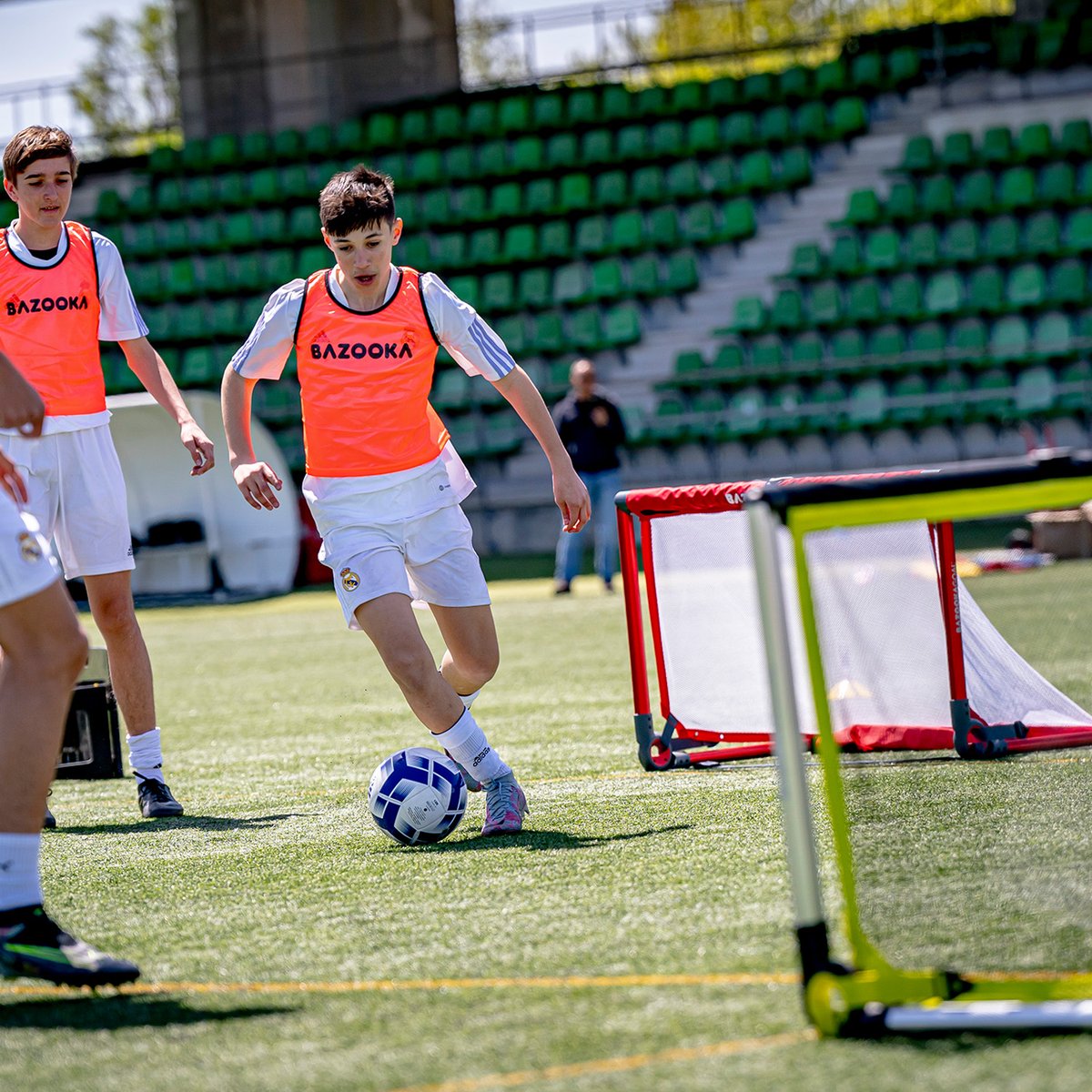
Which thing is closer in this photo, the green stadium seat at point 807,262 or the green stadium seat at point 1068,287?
the green stadium seat at point 1068,287

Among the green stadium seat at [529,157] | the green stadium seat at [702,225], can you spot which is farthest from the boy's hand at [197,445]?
the green stadium seat at [529,157]

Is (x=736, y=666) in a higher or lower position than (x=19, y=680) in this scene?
lower

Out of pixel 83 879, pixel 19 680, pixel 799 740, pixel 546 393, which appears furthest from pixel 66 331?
pixel 546 393

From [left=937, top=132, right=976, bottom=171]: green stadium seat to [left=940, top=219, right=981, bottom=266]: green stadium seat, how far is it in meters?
0.71

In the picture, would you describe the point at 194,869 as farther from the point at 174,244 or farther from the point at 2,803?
the point at 174,244

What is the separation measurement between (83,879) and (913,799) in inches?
87.8

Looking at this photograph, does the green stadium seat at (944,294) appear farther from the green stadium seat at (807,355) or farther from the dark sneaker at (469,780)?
the dark sneaker at (469,780)

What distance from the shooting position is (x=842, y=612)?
323 centimetres

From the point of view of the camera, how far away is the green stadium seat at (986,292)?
17.9 metres

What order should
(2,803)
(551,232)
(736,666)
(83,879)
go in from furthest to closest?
(551,232) → (736,666) → (83,879) → (2,803)

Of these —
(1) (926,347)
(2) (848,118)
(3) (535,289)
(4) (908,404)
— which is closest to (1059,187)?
(1) (926,347)

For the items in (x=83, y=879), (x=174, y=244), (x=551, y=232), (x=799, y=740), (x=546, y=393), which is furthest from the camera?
(x=174, y=244)

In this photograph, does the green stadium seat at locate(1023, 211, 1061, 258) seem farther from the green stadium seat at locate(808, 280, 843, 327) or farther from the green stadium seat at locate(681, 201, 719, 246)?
the green stadium seat at locate(681, 201, 719, 246)

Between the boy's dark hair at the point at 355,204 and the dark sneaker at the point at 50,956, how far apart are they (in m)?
2.09
